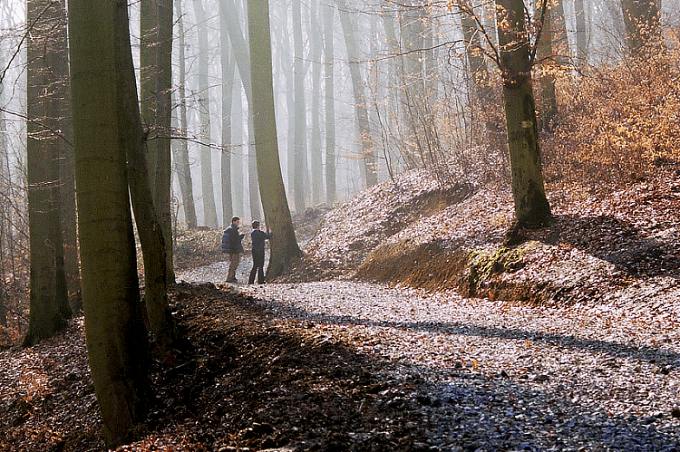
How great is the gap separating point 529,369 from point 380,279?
28.9 ft

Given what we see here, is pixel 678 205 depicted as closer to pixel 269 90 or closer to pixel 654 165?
pixel 654 165

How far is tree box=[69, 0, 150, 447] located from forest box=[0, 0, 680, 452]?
2 centimetres

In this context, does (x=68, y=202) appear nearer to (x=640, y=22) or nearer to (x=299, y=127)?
(x=640, y=22)

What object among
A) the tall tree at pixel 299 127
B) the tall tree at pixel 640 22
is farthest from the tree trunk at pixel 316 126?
the tall tree at pixel 640 22

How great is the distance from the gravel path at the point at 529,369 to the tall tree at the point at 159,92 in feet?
9.72

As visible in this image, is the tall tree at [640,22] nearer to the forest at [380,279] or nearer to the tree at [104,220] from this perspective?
the forest at [380,279]

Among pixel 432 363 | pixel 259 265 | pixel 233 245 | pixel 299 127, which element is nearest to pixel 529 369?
pixel 432 363

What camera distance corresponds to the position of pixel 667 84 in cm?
1242

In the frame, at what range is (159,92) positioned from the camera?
11461 millimetres

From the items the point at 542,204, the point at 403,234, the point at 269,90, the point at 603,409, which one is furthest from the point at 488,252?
the point at 269,90

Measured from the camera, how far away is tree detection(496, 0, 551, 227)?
35.9 feet

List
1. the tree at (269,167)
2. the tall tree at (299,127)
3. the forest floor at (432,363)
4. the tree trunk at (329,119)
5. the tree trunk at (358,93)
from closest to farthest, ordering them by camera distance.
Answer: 1. the forest floor at (432,363)
2. the tree at (269,167)
3. the tree trunk at (358,93)
4. the tall tree at (299,127)
5. the tree trunk at (329,119)

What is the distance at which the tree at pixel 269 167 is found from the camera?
1816cm

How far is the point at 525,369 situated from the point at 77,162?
431 centimetres
